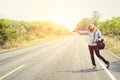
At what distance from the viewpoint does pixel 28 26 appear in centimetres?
8088

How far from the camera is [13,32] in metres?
30.2

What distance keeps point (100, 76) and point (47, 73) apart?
2084mm

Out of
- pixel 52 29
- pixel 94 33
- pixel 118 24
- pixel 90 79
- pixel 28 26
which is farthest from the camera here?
pixel 52 29

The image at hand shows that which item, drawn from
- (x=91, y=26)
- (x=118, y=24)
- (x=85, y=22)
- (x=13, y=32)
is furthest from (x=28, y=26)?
(x=85, y=22)

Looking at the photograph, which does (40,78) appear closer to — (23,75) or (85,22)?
(23,75)

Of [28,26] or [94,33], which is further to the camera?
[28,26]

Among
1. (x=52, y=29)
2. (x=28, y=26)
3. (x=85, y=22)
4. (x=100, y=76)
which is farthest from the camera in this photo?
(x=85, y=22)

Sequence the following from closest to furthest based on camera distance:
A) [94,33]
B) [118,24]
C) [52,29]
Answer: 1. [94,33]
2. [118,24]
3. [52,29]

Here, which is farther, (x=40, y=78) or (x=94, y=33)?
(x=94, y=33)

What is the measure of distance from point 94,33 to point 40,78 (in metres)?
3.77

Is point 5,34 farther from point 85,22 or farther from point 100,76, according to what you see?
point 85,22

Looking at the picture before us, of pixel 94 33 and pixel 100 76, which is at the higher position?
→ pixel 94 33

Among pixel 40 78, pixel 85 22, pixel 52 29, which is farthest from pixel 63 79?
pixel 85 22

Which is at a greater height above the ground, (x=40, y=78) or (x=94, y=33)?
(x=94, y=33)
